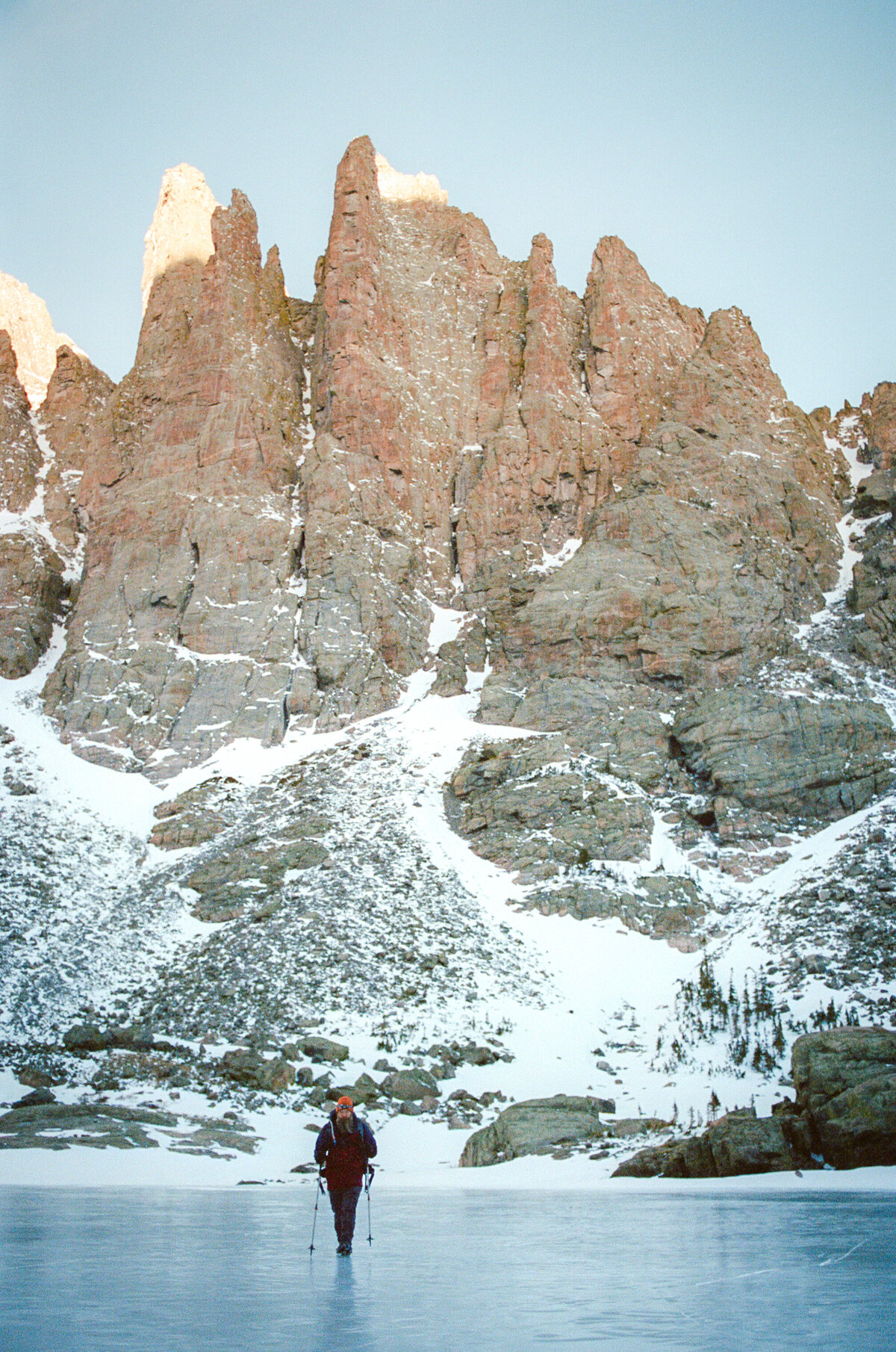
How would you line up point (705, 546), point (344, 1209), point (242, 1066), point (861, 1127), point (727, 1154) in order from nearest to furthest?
point (344, 1209)
point (861, 1127)
point (727, 1154)
point (242, 1066)
point (705, 546)

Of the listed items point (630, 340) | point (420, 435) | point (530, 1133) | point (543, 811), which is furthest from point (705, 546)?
point (530, 1133)

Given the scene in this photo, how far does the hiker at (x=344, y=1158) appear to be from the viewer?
34.1ft

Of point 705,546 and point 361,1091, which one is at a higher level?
point 705,546

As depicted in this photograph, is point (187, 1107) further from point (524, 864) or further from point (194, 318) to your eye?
point (194, 318)

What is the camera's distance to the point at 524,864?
141ft

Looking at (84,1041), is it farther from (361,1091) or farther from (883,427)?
(883,427)

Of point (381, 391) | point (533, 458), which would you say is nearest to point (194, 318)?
point (381, 391)

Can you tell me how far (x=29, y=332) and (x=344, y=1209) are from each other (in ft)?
304

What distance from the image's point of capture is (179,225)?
7425 cm

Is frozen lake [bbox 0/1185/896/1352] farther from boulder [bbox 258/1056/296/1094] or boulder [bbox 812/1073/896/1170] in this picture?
boulder [bbox 258/1056/296/1094]

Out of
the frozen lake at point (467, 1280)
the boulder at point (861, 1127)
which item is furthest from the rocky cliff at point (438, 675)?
the frozen lake at point (467, 1280)

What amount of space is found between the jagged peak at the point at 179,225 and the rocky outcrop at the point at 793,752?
50211 mm

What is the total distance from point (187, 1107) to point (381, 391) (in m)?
47.7

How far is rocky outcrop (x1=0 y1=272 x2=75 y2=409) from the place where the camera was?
85688mm
